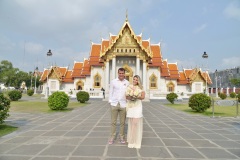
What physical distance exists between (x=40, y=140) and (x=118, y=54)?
26.3 metres

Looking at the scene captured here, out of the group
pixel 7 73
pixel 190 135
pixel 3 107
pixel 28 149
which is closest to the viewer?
pixel 28 149

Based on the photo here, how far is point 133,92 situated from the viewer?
6.28 metres

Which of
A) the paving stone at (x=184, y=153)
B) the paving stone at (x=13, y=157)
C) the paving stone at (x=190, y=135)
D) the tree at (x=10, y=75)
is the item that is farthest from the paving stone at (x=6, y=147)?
the tree at (x=10, y=75)

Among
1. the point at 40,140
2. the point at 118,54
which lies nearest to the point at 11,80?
the point at 118,54

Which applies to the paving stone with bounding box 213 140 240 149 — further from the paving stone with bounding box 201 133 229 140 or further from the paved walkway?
the paving stone with bounding box 201 133 229 140

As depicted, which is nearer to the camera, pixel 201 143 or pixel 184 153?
pixel 184 153

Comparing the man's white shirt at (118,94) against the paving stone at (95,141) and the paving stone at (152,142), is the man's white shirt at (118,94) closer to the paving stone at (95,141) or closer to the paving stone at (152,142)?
the paving stone at (95,141)

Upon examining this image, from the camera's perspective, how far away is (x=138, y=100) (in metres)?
6.41

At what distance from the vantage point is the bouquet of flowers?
6250mm

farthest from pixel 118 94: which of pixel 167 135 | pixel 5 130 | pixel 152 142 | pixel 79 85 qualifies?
pixel 79 85

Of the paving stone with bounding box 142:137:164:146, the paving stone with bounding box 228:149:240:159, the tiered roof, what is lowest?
the paving stone with bounding box 228:149:240:159

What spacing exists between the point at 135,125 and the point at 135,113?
12.8 inches

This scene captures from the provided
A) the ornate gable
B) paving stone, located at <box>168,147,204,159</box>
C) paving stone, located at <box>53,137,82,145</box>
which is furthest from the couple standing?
the ornate gable

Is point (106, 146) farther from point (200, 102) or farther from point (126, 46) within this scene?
point (126, 46)
